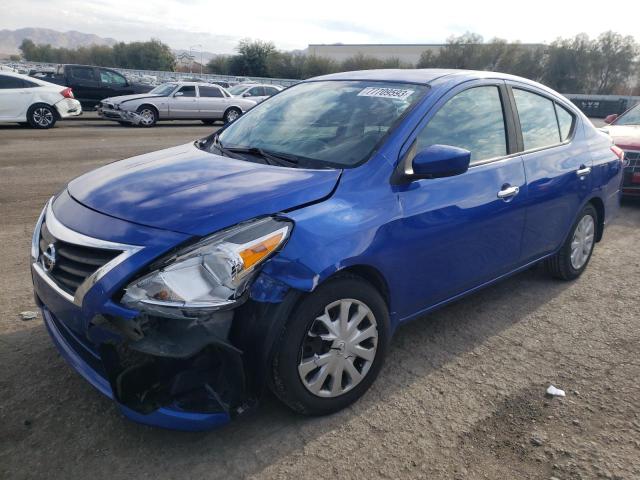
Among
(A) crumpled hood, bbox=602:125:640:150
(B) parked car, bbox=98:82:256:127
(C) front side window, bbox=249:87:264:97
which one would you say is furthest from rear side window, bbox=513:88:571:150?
(C) front side window, bbox=249:87:264:97

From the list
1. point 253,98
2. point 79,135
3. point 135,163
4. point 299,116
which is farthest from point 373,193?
point 253,98

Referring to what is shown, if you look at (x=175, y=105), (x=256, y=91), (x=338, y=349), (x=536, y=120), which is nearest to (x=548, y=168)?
(x=536, y=120)

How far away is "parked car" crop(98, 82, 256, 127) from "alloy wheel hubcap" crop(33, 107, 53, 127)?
8.01ft

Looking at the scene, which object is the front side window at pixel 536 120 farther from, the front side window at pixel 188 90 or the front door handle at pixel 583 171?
the front side window at pixel 188 90

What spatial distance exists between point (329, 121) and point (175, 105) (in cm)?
1654

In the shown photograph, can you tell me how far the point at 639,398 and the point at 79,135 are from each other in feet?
47.1

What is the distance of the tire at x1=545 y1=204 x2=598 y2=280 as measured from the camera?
15.0 ft

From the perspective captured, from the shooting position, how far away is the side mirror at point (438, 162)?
2893 mm

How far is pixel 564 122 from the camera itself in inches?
177

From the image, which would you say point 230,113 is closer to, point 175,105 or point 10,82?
point 175,105

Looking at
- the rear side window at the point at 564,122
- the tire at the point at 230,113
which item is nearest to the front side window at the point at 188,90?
the tire at the point at 230,113

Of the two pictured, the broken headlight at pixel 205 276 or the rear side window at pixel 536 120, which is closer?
the broken headlight at pixel 205 276

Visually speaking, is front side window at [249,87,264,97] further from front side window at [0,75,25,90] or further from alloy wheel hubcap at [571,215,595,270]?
alloy wheel hubcap at [571,215,595,270]

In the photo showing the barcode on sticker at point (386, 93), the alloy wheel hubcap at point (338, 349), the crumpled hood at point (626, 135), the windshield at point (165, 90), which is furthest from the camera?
the windshield at point (165, 90)
